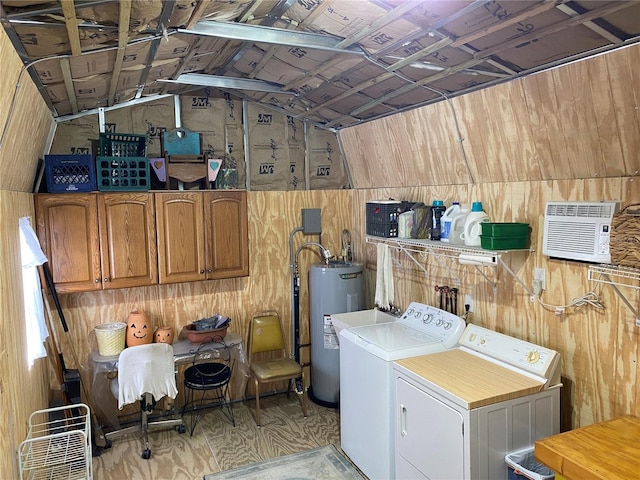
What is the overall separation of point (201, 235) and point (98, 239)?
76 centimetres

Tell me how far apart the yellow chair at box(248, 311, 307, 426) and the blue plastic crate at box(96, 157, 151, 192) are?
1564mm

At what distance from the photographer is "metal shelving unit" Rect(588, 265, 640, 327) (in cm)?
212

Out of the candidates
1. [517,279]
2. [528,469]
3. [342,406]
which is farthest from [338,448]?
[517,279]

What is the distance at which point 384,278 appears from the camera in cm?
398

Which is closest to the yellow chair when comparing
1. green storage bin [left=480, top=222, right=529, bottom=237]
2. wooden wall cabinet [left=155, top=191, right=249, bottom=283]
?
wooden wall cabinet [left=155, top=191, right=249, bottom=283]

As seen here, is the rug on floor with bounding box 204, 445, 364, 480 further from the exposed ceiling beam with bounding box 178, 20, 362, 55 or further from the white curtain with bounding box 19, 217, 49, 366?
the exposed ceiling beam with bounding box 178, 20, 362, 55

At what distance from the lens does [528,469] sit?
2369mm

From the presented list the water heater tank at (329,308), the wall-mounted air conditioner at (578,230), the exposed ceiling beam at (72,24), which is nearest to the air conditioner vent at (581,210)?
the wall-mounted air conditioner at (578,230)

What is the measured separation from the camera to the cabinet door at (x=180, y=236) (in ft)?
12.6

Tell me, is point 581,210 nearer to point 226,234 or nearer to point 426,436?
point 426,436

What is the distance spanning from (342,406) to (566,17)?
275 centimetres

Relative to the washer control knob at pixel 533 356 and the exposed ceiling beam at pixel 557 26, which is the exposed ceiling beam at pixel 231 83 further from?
the washer control knob at pixel 533 356

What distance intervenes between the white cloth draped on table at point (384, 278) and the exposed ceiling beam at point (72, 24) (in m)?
2.45

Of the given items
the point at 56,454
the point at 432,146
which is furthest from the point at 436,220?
the point at 56,454
